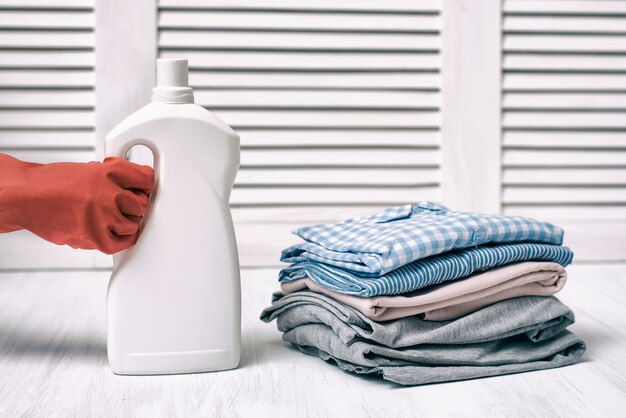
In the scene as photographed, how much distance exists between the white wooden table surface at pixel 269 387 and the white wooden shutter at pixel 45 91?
46cm

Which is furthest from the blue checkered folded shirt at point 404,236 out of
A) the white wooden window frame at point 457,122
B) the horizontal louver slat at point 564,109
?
the horizontal louver slat at point 564,109

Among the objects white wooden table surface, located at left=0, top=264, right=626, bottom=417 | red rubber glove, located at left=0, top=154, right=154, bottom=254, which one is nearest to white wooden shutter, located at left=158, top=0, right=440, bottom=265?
white wooden table surface, located at left=0, top=264, right=626, bottom=417

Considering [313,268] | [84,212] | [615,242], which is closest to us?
[84,212]

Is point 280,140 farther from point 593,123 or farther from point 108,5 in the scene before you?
point 593,123

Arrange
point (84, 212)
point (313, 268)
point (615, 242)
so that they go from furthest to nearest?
1. point (615, 242)
2. point (313, 268)
3. point (84, 212)

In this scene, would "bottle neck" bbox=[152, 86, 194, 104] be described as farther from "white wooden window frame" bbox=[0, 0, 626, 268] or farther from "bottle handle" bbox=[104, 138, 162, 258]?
"white wooden window frame" bbox=[0, 0, 626, 268]

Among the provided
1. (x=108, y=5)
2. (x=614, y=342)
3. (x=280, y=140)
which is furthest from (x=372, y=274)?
(x=108, y=5)

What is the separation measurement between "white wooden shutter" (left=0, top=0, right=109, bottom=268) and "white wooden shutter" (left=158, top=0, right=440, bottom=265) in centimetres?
18

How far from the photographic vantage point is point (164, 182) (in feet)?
3.13

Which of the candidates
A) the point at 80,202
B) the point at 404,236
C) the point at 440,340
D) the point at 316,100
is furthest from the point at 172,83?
the point at 316,100

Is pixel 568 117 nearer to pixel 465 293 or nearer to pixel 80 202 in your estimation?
pixel 465 293

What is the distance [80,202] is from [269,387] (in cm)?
29

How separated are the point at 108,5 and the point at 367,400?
40.7 inches

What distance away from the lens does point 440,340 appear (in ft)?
3.17
